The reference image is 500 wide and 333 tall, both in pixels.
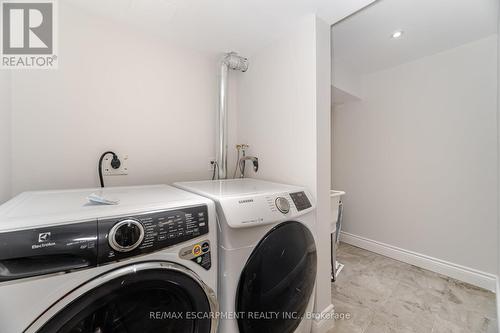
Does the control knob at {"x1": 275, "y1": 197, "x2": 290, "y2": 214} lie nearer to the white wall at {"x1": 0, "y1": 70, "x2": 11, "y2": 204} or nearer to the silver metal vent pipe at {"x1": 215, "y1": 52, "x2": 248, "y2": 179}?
the silver metal vent pipe at {"x1": 215, "y1": 52, "x2": 248, "y2": 179}

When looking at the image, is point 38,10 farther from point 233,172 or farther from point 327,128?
point 327,128

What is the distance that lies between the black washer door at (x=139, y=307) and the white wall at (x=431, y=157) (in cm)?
243

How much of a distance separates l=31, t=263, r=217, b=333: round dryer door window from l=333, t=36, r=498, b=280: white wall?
2398 mm

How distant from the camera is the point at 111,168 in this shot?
4.29 ft

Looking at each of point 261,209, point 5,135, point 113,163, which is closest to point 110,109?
point 113,163

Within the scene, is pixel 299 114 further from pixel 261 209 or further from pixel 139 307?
pixel 139 307

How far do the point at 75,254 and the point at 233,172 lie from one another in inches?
55.6

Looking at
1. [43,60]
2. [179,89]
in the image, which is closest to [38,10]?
[43,60]

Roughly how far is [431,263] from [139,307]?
268 centimetres

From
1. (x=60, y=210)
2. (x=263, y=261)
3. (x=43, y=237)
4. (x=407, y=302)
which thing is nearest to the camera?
(x=43, y=237)

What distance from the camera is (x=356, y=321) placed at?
135 cm

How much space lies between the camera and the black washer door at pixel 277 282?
832mm

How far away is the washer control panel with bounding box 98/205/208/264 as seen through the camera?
582mm

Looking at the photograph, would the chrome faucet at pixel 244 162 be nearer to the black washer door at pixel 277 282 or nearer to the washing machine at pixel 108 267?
the black washer door at pixel 277 282
